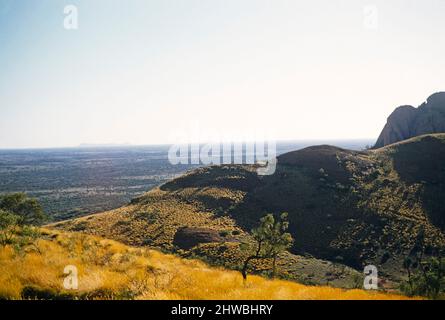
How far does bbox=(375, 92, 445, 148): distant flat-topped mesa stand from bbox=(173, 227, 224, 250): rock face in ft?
326

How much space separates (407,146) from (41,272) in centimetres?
9604

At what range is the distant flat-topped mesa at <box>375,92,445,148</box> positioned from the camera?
123m

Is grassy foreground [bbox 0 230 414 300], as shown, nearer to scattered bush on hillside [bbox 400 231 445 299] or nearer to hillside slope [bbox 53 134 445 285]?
scattered bush on hillside [bbox 400 231 445 299]

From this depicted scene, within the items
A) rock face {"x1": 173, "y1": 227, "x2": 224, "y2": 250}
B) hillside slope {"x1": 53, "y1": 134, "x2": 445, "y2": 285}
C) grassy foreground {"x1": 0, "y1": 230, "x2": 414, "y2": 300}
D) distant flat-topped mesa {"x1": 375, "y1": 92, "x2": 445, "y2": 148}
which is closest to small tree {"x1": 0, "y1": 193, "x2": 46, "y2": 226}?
hillside slope {"x1": 53, "y1": 134, "x2": 445, "y2": 285}

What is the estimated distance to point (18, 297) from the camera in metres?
8.77

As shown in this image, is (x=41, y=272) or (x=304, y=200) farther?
(x=304, y=200)

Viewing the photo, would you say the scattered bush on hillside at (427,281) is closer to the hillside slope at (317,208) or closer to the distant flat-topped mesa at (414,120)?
the hillside slope at (317,208)

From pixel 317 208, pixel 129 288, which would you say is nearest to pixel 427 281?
pixel 129 288

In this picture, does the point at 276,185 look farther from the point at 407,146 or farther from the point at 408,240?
the point at 407,146

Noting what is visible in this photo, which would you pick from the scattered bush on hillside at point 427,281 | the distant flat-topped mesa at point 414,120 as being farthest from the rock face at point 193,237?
the distant flat-topped mesa at point 414,120

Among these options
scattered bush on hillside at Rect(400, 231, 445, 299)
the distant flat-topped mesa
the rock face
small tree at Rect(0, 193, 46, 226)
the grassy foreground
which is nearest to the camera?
the grassy foreground
